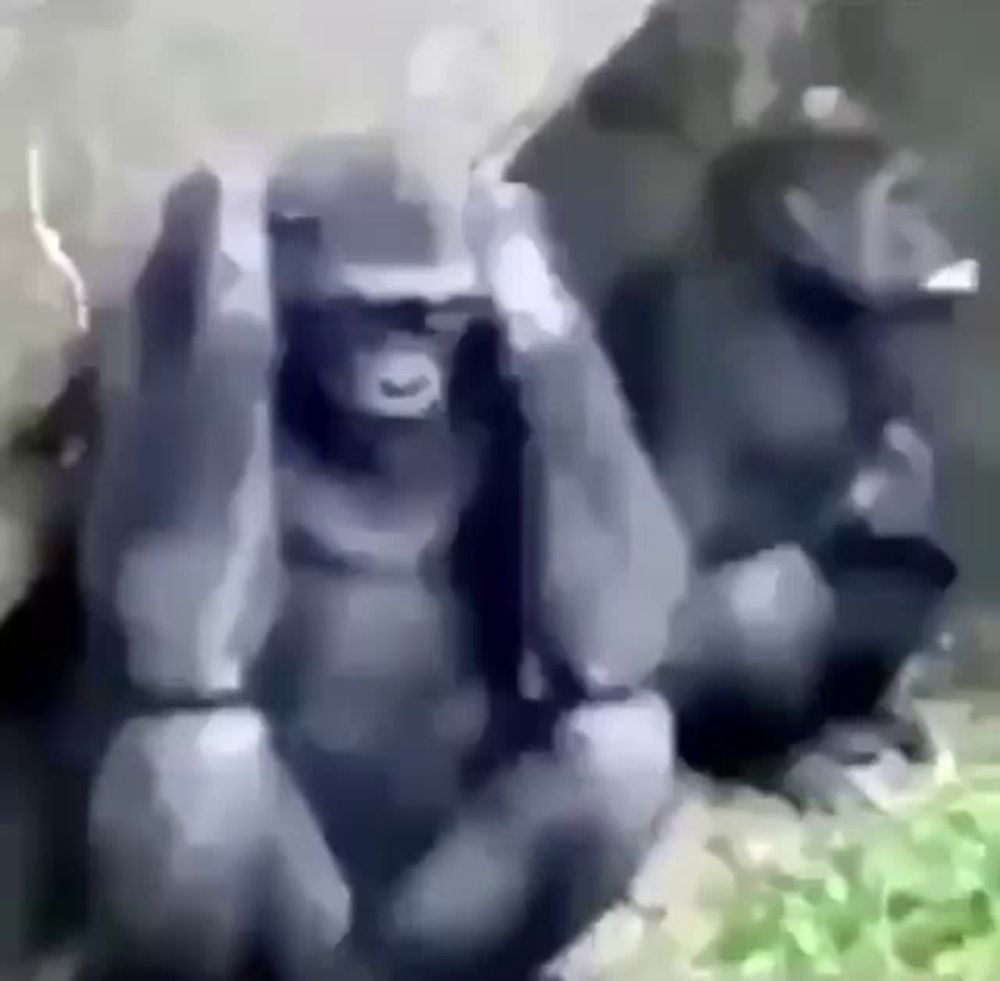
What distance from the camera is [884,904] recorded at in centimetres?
103

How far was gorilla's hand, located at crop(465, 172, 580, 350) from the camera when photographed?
3.40 ft

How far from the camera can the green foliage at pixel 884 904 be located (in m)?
1.03

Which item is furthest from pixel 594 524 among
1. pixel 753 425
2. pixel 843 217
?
pixel 843 217

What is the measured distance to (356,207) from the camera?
103 cm

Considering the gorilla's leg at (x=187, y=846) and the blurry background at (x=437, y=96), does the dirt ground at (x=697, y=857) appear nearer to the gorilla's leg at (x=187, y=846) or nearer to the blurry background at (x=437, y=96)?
the blurry background at (x=437, y=96)

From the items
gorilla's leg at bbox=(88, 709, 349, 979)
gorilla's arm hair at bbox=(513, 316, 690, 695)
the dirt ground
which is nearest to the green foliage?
the dirt ground

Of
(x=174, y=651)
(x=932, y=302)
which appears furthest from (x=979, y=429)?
(x=174, y=651)

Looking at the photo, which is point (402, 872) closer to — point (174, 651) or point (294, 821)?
point (294, 821)

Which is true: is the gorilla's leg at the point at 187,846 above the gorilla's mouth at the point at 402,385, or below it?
below

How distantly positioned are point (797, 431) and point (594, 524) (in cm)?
11

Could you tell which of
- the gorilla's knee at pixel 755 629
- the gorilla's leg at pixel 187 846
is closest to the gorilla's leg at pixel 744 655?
the gorilla's knee at pixel 755 629

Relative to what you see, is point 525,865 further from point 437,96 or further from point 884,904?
point 437,96

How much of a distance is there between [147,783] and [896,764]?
38 cm

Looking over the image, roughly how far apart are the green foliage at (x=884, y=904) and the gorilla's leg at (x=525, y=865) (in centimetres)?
7
